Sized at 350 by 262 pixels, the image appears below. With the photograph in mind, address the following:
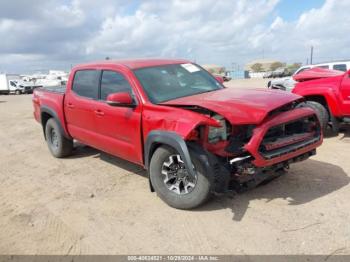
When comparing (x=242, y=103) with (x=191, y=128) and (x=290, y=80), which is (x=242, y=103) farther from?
(x=290, y=80)

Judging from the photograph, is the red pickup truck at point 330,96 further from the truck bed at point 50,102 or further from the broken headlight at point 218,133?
the truck bed at point 50,102

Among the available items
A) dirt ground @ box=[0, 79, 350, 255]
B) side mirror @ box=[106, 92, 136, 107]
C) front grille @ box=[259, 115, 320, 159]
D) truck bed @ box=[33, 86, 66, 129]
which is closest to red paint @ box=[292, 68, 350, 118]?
dirt ground @ box=[0, 79, 350, 255]

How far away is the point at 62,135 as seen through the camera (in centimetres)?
634

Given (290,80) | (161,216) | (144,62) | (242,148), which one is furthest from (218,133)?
(290,80)

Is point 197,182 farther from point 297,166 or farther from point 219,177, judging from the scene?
point 297,166

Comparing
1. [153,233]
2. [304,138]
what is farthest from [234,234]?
[304,138]

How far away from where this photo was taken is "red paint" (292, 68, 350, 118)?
673cm

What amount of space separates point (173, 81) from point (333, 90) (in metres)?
3.85

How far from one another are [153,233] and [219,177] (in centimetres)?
91

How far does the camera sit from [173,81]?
4805mm

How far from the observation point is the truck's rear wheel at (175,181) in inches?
149

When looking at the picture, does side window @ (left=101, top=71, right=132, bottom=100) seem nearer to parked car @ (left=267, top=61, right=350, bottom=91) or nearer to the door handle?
the door handle

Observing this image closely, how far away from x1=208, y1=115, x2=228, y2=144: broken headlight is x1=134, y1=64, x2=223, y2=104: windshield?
89cm

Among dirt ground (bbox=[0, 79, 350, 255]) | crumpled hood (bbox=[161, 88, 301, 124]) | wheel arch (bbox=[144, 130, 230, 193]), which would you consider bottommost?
dirt ground (bbox=[0, 79, 350, 255])
